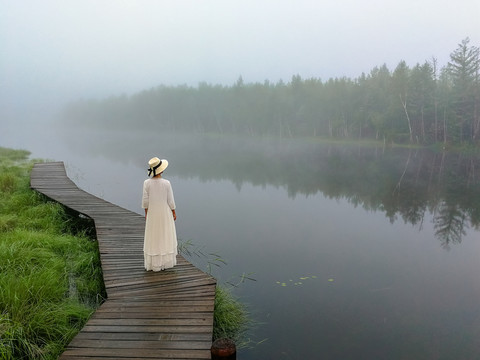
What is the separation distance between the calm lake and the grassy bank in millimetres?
2585

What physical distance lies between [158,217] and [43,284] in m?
1.96

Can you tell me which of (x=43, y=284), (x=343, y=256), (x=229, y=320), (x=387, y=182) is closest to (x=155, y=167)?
(x=43, y=284)

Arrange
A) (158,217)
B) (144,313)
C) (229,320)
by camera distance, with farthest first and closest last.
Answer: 1. (229,320)
2. (158,217)
3. (144,313)

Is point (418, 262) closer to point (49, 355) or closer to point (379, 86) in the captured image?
point (49, 355)

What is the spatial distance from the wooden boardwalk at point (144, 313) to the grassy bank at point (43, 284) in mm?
446

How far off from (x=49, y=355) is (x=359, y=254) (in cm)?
793

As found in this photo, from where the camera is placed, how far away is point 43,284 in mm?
5344

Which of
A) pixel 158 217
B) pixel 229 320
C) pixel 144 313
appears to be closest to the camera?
pixel 144 313

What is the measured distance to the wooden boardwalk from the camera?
389 cm

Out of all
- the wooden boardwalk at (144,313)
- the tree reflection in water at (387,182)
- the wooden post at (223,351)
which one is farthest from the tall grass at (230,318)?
the tree reflection in water at (387,182)

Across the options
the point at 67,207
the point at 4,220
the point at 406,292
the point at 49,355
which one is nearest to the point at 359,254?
the point at 406,292

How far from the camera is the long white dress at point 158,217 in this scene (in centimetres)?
574

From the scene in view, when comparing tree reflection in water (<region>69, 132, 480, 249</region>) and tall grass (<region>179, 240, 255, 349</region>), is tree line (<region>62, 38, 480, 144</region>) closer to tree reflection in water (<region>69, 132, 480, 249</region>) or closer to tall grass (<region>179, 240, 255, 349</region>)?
tree reflection in water (<region>69, 132, 480, 249</region>)

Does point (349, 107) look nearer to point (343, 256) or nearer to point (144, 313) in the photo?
point (343, 256)
